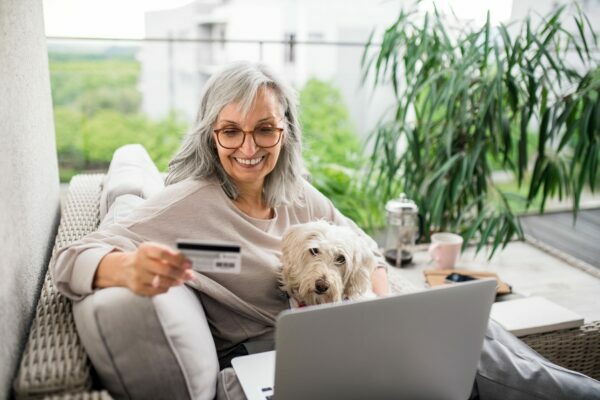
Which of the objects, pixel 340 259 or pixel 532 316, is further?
pixel 532 316

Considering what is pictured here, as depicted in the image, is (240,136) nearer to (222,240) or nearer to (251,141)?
(251,141)

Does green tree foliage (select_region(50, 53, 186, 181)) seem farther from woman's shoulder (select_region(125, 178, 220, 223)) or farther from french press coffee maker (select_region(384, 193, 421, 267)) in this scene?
woman's shoulder (select_region(125, 178, 220, 223))

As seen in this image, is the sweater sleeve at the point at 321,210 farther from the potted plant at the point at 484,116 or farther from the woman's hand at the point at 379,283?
the potted plant at the point at 484,116

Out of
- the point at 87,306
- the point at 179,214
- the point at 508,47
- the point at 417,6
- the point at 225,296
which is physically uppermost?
the point at 417,6

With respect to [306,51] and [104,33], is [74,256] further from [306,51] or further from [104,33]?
[306,51]

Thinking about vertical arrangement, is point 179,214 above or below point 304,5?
below

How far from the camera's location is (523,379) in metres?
1.32

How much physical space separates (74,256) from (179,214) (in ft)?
0.91

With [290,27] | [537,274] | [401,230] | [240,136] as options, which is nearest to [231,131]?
[240,136]

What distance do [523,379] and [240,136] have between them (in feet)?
3.19

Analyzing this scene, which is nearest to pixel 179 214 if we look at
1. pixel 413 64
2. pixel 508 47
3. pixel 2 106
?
pixel 2 106

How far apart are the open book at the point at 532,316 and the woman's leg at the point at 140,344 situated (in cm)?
108

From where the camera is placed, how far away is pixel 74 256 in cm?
114

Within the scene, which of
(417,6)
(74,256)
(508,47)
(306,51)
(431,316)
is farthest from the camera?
(306,51)
